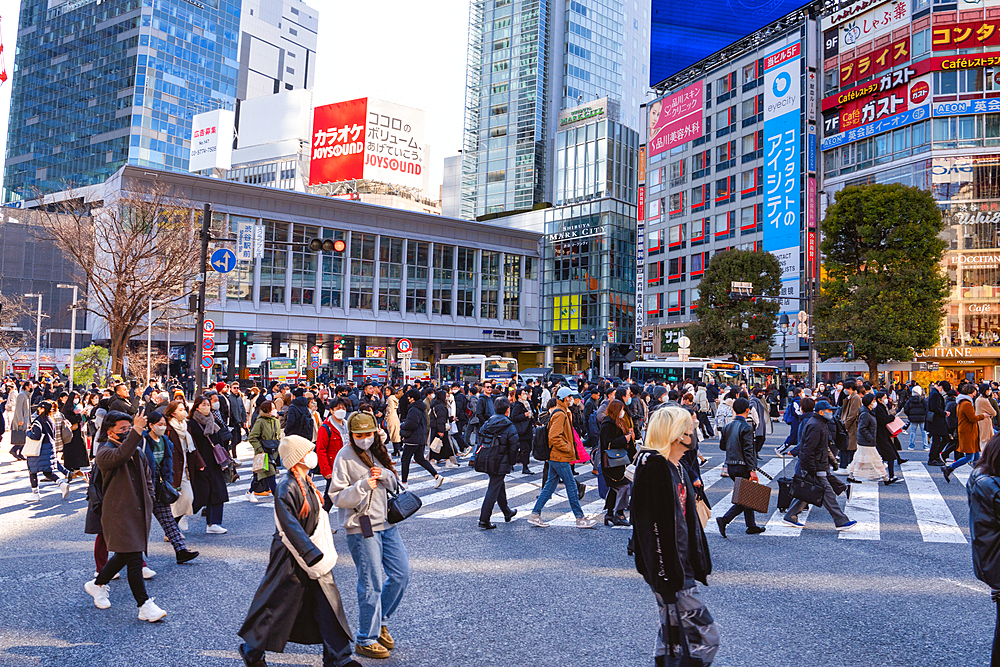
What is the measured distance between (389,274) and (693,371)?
3192cm

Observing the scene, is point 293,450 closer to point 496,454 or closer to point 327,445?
point 496,454

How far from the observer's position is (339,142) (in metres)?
61.2

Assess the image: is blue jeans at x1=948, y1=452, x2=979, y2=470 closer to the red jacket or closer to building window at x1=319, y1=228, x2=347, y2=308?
the red jacket

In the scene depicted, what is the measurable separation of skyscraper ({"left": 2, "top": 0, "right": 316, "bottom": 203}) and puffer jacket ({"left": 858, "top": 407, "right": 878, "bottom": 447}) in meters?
113

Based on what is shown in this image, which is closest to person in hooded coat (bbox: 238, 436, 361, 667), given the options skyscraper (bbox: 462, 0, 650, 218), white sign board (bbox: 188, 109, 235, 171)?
skyscraper (bbox: 462, 0, 650, 218)

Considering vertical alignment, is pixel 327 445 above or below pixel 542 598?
above

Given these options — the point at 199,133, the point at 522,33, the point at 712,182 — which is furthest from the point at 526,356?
the point at 199,133

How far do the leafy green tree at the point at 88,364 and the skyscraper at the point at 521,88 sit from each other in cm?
5869

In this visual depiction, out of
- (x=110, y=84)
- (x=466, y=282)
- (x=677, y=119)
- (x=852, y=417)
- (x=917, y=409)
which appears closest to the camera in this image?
(x=852, y=417)

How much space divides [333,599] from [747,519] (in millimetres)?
6113

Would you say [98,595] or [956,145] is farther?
[956,145]

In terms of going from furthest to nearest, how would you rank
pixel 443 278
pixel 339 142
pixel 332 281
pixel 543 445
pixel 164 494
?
pixel 443 278 < pixel 339 142 < pixel 332 281 < pixel 543 445 < pixel 164 494

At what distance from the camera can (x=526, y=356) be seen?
7681 cm

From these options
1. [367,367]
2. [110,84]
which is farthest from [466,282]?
[110,84]
